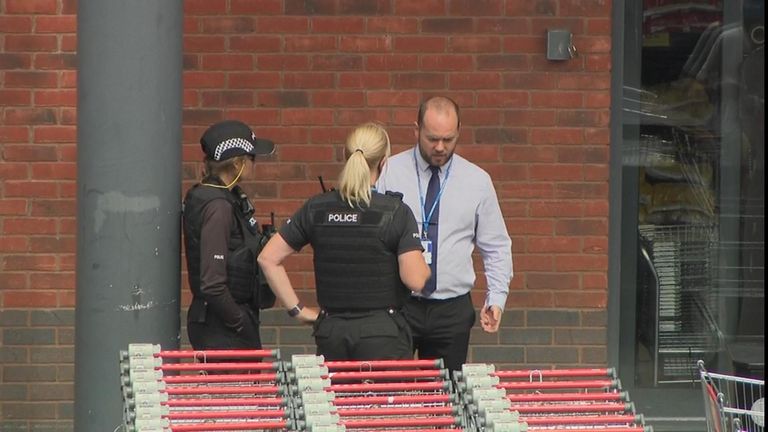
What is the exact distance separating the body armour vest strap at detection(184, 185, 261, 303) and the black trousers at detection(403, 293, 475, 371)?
66 cm

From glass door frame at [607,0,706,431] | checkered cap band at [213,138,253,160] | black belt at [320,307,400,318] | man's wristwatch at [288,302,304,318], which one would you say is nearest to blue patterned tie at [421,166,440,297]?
black belt at [320,307,400,318]

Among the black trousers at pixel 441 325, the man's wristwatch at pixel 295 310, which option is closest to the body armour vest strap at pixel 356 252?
the man's wristwatch at pixel 295 310

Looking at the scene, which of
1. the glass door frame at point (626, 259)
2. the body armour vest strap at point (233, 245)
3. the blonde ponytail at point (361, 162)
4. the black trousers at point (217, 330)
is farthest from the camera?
the glass door frame at point (626, 259)

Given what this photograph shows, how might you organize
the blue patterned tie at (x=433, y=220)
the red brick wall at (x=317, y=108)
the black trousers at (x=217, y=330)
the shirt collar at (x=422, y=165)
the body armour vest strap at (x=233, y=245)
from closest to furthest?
the body armour vest strap at (x=233, y=245), the black trousers at (x=217, y=330), the blue patterned tie at (x=433, y=220), the shirt collar at (x=422, y=165), the red brick wall at (x=317, y=108)

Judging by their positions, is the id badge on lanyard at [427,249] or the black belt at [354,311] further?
the id badge on lanyard at [427,249]

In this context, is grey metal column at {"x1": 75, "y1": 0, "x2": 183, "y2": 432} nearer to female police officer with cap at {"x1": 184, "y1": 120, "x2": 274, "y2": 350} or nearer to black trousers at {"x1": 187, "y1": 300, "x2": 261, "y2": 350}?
female police officer with cap at {"x1": 184, "y1": 120, "x2": 274, "y2": 350}

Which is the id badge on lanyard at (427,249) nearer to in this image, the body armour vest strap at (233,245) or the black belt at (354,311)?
the black belt at (354,311)

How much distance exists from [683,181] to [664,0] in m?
0.98

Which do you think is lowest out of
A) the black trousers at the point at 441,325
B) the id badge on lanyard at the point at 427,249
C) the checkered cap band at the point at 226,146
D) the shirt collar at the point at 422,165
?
the black trousers at the point at 441,325

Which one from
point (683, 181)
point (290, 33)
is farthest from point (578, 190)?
point (290, 33)

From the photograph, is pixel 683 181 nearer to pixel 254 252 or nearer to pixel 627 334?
pixel 627 334

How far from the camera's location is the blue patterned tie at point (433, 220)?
5.91 meters

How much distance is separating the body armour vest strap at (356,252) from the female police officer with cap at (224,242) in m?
0.35

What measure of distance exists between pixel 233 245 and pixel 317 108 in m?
1.89
